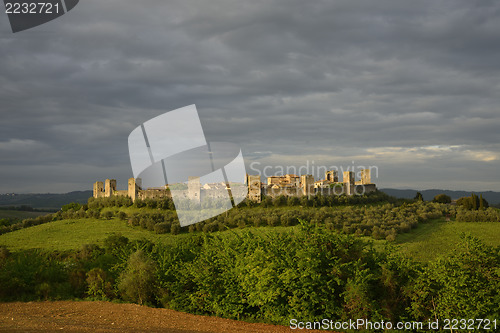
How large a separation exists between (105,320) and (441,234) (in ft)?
108

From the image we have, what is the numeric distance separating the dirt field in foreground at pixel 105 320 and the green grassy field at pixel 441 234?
68.4ft

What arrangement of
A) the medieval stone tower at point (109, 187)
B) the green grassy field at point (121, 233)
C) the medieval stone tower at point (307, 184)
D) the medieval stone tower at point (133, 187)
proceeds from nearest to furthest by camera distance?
the green grassy field at point (121, 233) → the medieval stone tower at point (307, 184) → the medieval stone tower at point (133, 187) → the medieval stone tower at point (109, 187)

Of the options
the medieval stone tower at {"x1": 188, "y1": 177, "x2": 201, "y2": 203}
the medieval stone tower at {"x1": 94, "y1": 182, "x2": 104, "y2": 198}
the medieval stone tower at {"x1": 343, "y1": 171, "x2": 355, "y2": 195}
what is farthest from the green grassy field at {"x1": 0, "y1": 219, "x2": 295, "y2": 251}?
the medieval stone tower at {"x1": 343, "y1": 171, "x2": 355, "y2": 195}

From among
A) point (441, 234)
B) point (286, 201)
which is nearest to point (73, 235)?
point (286, 201)

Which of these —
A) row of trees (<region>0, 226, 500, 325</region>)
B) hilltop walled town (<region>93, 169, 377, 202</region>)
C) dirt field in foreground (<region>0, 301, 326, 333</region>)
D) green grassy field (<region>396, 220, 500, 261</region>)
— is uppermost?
hilltop walled town (<region>93, 169, 377, 202</region>)

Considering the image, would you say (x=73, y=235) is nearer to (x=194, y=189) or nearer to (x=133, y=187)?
(x=133, y=187)

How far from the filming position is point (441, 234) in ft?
116

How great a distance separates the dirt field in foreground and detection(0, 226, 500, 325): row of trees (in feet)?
1.79

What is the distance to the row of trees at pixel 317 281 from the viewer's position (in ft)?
28.4

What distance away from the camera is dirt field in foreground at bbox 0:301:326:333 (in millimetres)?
8984

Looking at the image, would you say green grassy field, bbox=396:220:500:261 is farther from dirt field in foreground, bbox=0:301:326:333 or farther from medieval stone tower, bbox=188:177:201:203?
medieval stone tower, bbox=188:177:201:203

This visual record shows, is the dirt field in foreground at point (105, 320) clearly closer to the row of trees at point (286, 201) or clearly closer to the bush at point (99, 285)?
the bush at point (99, 285)

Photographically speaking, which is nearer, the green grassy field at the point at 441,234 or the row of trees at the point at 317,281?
the row of trees at the point at 317,281

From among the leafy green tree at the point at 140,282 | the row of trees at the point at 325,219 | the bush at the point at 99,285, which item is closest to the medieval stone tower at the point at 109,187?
the row of trees at the point at 325,219
